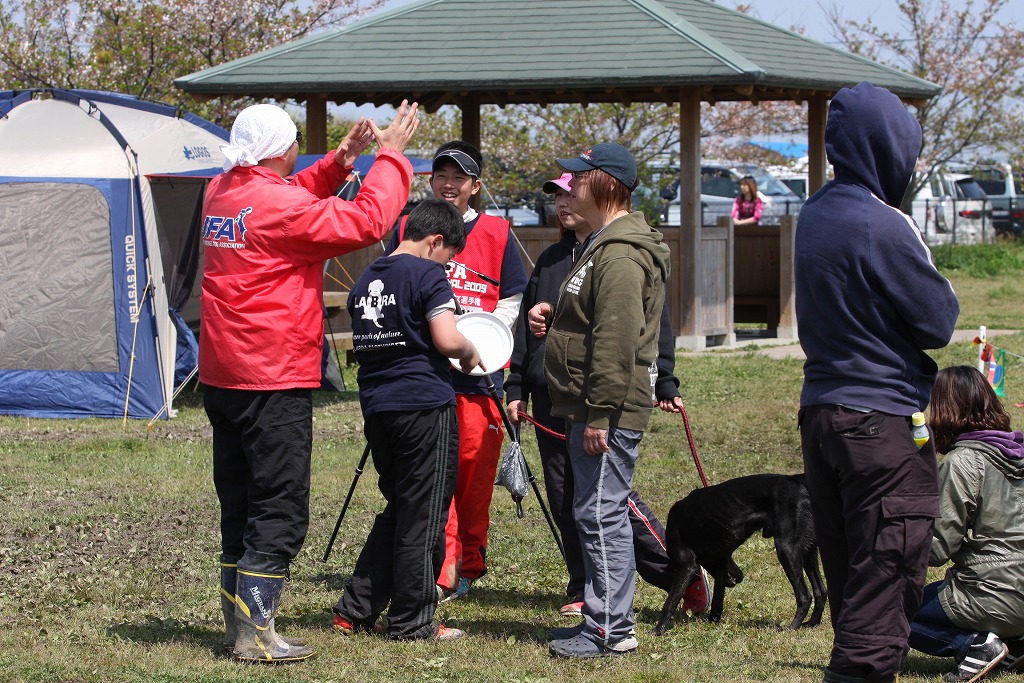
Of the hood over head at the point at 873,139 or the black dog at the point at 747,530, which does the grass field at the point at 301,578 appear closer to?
the black dog at the point at 747,530

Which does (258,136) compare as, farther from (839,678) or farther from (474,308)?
(839,678)

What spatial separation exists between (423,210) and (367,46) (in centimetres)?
1053

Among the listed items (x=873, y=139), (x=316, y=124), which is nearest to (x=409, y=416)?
(x=873, y=139)

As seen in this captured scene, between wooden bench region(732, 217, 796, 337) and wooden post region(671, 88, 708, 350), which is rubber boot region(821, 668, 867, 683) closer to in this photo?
wooden post region(671, 88, 708, 350)

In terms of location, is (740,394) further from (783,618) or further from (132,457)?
(783,618)

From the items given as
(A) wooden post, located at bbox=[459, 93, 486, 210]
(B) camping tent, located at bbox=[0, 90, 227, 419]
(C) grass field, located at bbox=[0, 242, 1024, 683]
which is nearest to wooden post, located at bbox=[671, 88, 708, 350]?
(A) wooden post, located at bbox=[459, 93, 486, 210]

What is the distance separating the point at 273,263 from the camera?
4500 millimetres

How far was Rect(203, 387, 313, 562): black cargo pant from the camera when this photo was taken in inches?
176

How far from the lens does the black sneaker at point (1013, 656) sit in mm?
4453

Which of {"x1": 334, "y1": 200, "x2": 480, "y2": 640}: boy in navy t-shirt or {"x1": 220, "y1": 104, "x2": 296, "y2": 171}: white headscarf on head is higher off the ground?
{"x1": 220, "y1": 104, "x2": 296, "y2": 171}: white headscarf on head

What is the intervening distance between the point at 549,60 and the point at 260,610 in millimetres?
10477

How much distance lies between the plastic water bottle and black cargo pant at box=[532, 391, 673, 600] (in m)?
1.85

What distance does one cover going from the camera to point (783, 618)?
17.8 feet

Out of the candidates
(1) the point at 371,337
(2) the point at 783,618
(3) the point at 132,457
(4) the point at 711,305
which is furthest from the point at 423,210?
(4) the point at 711,305
